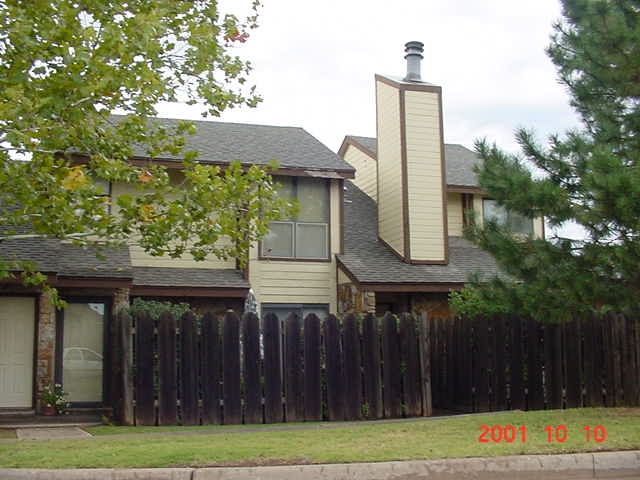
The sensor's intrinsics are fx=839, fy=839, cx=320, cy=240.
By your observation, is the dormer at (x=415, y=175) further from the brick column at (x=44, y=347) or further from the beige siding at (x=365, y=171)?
the brick column at (x=44, y=347)

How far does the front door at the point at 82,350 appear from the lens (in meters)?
16.4

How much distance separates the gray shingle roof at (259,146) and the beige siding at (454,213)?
3585 mm

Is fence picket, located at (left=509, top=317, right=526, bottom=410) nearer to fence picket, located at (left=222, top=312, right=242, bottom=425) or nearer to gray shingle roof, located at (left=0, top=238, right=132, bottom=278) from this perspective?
fence picket, located at (left=222, top=312, right=242, bottom=425)

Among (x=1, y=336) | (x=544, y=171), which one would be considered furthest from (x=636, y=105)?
(x=1, y=336)

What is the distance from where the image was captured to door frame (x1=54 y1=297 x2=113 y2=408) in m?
16.2

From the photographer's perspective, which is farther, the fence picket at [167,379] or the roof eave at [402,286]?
the roof eave at [402,286]

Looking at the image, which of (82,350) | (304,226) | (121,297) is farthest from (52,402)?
(304,226)

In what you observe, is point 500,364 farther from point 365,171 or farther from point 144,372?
point 365,171

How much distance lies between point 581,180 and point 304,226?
956cm

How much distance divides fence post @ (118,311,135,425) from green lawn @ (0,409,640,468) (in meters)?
2.10

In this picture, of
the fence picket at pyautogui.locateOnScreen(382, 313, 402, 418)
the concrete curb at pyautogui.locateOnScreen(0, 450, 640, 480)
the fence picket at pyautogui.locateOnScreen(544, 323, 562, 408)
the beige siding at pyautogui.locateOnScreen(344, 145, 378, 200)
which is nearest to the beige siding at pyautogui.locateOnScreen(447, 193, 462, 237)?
the beige siding at pyautogui.locateOnScreen(344, 145, 378, 200)

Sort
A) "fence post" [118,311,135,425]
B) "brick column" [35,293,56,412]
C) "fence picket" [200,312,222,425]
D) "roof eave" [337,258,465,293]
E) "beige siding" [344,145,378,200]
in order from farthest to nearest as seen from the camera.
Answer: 1. "beige siding" [344,145,378,200]
2. "roof eave" [337,258,465,293]
3. "brick column" [35,293,56,412]
4. "fence picket" [200,312,222,425]
5. "fence post" [118,311,135,425]

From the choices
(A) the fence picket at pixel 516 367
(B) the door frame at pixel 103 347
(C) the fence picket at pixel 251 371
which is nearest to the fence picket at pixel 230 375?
(C) the fence picket at pixel 251 371

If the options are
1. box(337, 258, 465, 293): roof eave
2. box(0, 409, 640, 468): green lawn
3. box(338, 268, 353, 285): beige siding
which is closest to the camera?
box(0, 409, 640, 468): green lawn
